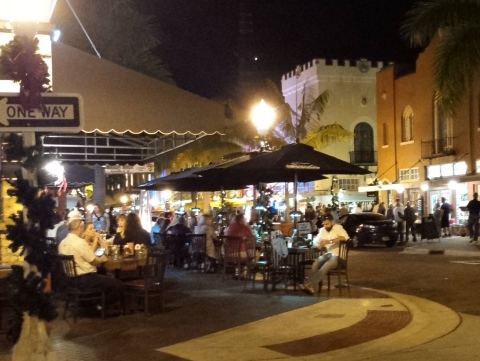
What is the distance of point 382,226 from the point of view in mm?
27438

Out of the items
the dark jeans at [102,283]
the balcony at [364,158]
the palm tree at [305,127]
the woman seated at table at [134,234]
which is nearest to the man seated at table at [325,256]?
the woman seated at table at [134,234]

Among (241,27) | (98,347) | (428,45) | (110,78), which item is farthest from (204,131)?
(241,27)

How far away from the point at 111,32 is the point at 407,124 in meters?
16.0

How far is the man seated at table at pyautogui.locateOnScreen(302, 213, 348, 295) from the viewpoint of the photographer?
13.3 m

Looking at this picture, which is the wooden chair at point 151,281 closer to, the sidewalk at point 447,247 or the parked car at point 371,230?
the sidewalk at point 447,247

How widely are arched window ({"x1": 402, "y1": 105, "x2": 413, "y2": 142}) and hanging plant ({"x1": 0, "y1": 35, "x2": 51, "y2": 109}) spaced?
107 feet

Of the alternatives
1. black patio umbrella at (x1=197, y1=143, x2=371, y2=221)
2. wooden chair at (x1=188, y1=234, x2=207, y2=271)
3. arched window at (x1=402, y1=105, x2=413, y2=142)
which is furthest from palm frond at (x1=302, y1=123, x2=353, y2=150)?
black patio umbrella at (x1=197, y1=143, x2=371, y2=221)

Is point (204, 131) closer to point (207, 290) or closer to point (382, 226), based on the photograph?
point (207, 290)

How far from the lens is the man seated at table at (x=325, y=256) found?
13.3m

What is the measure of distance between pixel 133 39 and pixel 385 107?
49.1 feet

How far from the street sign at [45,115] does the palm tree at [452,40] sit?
47.7 feet

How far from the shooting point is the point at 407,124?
38031 millimetres

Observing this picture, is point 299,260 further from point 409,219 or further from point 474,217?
point 409,219

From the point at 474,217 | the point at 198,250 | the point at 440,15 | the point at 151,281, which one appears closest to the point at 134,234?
the point at 151,281
